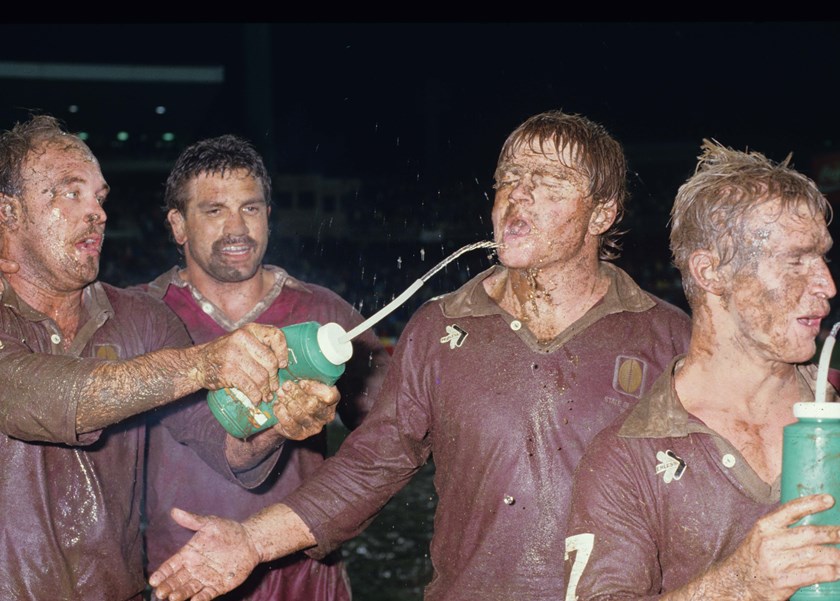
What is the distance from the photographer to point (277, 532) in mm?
3986

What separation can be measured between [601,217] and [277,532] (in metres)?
1.50

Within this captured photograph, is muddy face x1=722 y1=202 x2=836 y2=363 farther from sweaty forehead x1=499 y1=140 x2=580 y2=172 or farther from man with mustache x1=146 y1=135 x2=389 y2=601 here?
man with mustache x1=146 y1=135 x2=389 y2=601

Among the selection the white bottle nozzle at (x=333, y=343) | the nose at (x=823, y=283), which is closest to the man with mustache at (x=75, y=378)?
the white bottle nozzle at (x=333, y=343)

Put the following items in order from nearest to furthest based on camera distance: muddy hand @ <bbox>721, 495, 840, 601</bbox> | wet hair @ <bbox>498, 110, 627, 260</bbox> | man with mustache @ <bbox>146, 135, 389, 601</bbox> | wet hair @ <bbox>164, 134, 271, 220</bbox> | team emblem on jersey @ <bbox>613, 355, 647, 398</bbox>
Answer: muddy hand @ <bbox>721, 495, 840, 601</bbox> < team emblem on jersey @ <bbox>613, 355, 647, 398</bbox> < wet hair @ <bbox>498, 110, 627, 260</bbox> < man with mustache @ <bbox>146, 135, 389, 601</bbox> < wet hair @ <bbox>164, 134, 271, 220</bbox>

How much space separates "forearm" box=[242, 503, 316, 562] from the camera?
3.94m

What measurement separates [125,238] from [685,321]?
982 inches

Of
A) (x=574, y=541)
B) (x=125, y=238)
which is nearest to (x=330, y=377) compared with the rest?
(x=574, y=541)

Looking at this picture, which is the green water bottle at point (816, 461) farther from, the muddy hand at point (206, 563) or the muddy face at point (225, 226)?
the muddy face at point (225, 226)

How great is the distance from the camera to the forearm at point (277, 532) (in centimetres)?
394

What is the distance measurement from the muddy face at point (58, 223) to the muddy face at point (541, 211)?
4.79 feet

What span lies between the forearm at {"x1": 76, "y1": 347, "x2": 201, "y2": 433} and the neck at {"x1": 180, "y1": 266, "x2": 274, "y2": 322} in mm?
1364

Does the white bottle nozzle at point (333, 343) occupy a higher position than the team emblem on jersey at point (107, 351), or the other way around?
the white bottle nozzle at point (333, 343)

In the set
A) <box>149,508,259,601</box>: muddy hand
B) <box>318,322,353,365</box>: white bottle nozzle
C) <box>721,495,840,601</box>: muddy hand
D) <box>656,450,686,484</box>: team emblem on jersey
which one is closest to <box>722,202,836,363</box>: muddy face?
<box>656,450,686,484</box>: team emblem on jersey

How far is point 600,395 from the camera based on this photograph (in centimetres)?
396
